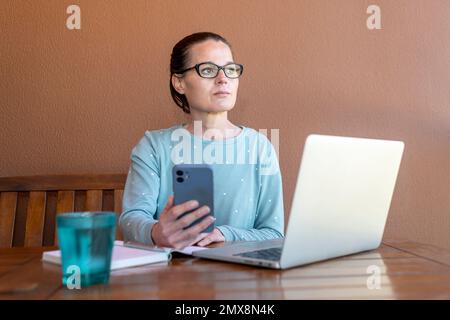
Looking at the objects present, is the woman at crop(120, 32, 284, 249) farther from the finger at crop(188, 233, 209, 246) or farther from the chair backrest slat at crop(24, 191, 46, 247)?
the chair backrest slat at crop(24, 191, 46, 247)

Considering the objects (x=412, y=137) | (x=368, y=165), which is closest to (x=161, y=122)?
(x=412, y=137)

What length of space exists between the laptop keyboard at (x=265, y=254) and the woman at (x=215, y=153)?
1.28 feet

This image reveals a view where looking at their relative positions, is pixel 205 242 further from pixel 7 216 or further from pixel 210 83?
pixel 7 216

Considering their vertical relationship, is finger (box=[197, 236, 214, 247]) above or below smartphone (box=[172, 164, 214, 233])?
below

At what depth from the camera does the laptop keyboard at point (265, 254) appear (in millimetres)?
787

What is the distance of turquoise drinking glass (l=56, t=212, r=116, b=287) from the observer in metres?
0.62

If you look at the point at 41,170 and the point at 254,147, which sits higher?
the point at 254,147

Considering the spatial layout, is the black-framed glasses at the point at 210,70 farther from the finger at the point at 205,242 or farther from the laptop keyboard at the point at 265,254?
the laptop keyboard at the point at 265,254

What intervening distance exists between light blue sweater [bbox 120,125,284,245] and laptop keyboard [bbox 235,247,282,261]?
1.50 feet

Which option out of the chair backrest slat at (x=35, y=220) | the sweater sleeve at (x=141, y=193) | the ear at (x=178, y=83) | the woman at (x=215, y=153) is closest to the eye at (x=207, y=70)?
the woman at (x=215, y=153)

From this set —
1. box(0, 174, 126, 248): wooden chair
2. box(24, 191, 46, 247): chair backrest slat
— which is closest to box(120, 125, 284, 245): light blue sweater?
box(0, 174, 126, 248): wooden chair
